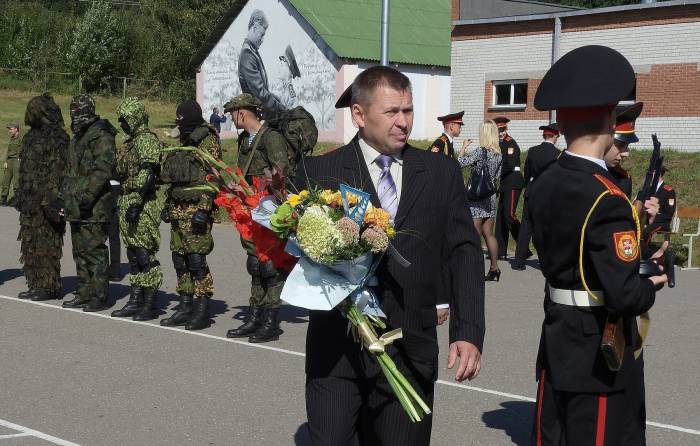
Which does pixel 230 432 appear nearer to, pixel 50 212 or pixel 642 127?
pixel 50 212

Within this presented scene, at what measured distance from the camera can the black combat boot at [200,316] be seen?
9.58m

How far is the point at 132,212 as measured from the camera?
9.62m

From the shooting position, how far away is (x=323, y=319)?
4.00 meters

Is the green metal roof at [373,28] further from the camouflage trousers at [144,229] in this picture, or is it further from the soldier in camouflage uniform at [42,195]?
the camouflage trousers at [144,229]

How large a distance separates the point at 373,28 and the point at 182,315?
3277cm

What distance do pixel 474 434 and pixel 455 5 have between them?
3106 cm

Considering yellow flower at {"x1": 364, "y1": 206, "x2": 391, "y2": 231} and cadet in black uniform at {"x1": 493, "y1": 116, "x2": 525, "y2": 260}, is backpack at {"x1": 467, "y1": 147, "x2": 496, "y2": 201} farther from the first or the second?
yellow flower at {"x1": 364, "y1": 206, "x2": 391, "y2": 231}

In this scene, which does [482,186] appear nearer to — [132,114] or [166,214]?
[166,214]

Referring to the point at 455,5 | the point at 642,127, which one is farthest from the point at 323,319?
the point at 455,5

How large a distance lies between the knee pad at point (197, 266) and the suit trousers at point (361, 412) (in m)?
5.56

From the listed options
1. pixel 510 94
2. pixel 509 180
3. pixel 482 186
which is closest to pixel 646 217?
pixel 482 186

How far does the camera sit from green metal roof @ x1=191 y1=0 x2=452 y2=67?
3928 centimetres

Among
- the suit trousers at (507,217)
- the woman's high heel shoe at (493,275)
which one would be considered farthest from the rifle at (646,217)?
the suit trousers at (507,217)

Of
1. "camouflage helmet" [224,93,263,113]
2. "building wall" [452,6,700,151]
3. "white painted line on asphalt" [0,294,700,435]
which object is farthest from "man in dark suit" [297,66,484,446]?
"building wall" [452,6,700,151]
